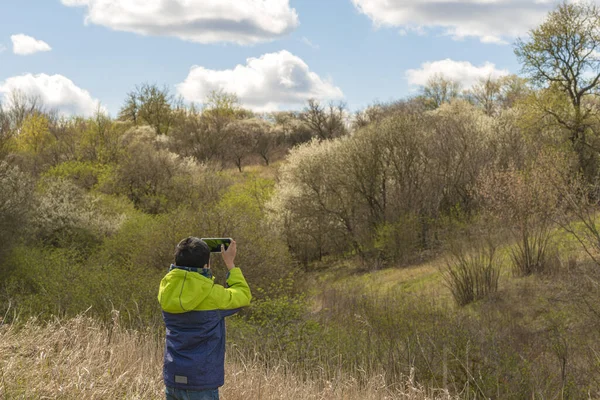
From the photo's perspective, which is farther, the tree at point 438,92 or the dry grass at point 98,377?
the tree at point 438,92

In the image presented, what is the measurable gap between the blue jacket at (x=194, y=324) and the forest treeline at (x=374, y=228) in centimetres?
149

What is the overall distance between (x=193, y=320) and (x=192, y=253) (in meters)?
0.44

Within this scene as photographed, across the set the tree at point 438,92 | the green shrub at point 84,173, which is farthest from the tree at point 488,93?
the green shrub at point 84,173

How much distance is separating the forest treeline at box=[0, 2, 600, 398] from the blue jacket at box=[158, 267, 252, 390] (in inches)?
58.8

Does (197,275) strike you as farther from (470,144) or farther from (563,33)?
(563,33)

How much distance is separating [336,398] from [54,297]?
7.82m

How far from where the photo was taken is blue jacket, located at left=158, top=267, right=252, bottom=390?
12.1ft

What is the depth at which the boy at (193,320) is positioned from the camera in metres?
3.71

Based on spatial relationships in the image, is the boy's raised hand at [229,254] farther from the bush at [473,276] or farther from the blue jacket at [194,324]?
the bush at [473,276]

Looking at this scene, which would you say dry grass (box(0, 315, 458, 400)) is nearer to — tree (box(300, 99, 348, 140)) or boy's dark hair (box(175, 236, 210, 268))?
boy's dark hair (box(175, 236, 210, 268))

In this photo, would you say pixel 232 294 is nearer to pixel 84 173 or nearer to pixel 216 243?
pixel 216 243

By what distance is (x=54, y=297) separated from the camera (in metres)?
10.9

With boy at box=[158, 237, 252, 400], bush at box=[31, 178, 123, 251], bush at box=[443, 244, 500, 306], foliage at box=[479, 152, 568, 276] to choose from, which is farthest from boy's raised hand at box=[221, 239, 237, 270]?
bush at box=[31, 178, 123, 251]

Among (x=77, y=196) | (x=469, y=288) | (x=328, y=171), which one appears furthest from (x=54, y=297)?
(x=328, y=171)
